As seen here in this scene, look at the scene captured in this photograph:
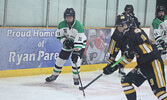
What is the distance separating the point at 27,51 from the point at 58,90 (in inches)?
50.0

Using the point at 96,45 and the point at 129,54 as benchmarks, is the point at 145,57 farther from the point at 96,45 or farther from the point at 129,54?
the point at 96,45

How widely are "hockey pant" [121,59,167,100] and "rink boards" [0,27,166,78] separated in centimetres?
280

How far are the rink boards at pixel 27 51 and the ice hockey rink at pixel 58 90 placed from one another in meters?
0.19

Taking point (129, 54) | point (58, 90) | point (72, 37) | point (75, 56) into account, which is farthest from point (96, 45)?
point (129, 54)

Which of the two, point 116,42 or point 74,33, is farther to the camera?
point 116,42

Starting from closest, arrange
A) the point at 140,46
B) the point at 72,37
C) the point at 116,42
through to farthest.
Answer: the point at 140,46 → the point at 72,37 → the point at 116,42

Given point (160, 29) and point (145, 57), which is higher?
point (160, 29)

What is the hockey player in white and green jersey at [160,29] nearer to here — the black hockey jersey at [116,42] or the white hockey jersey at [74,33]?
the black hockey jersey at [116,42]

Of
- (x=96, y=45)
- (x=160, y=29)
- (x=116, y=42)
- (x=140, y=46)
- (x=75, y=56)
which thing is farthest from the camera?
(x=96, y=45)

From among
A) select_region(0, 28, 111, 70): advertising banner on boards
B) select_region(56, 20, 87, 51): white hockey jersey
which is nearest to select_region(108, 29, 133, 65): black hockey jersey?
select_region(56, 20, 87, 51): white hockey jersey

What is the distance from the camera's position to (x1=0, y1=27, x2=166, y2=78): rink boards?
653 cm

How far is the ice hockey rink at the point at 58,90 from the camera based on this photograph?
5.36 metres

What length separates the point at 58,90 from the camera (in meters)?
5.88

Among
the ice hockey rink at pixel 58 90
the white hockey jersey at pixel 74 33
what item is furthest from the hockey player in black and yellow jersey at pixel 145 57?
the white hockey jersey at pixel 74 33
